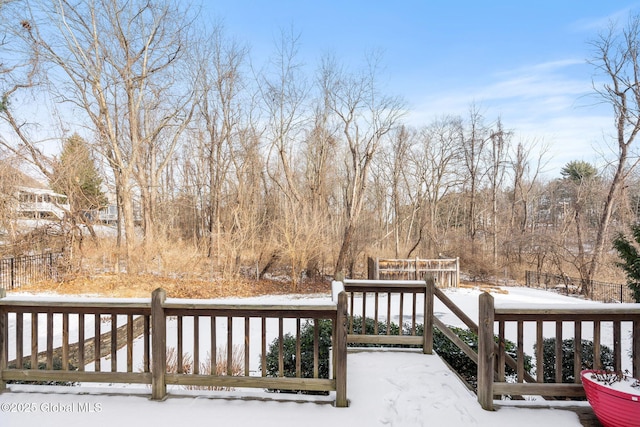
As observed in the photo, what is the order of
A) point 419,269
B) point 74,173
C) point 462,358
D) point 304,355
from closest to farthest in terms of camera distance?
point 304,355, point 462,358, point 74,173, point 419,269

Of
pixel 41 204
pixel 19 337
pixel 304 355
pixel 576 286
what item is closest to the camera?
pixel 19 337

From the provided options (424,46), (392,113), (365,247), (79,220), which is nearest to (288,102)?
(392,113)

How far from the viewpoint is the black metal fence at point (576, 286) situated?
11234 mm

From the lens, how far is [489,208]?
70.9 feet

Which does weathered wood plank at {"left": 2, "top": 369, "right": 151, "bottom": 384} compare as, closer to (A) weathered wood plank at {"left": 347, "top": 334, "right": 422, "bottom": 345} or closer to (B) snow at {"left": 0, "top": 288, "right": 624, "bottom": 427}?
(B) snow at {"left": 0, "top": 288, "right": 624, "bottom": 427}

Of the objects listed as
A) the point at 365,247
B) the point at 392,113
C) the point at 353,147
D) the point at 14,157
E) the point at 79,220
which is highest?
the point at 392,113

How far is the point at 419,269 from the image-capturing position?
12398 mm

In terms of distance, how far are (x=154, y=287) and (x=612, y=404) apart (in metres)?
11.0

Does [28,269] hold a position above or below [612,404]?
below

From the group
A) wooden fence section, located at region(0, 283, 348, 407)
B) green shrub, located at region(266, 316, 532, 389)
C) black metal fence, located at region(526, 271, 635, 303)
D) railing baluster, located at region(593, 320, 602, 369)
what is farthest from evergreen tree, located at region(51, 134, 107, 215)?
black metal fence, located at region(526, 271, 635, 303)

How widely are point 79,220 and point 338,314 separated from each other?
1125 cm

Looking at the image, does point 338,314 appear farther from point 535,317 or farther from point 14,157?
point 14,157

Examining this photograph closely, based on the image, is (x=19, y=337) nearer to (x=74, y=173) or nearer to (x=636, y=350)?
(x=636, y=350)

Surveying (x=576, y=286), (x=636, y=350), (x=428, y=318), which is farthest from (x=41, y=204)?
(x=576, y=286)
